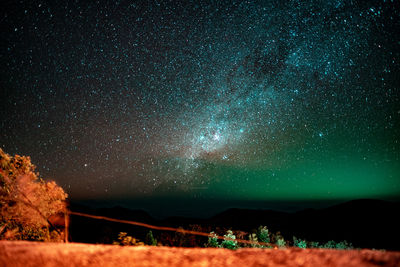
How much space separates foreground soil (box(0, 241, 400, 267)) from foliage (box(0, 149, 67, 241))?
6.17m

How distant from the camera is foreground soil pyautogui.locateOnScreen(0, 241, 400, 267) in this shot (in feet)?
5.20

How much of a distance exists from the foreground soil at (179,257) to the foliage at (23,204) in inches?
243

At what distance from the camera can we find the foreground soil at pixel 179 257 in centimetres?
158

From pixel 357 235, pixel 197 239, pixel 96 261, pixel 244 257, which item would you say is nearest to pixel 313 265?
pixel 244 257

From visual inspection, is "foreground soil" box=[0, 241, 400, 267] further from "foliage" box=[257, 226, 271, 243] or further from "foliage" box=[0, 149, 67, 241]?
"foliage" box=[257, 226, 271, 243]

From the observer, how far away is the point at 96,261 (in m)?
1.77

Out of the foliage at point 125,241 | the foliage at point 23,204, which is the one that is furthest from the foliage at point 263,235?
the foliage at point 23,204

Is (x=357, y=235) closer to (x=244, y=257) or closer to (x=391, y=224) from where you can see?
(x=391, y=224)

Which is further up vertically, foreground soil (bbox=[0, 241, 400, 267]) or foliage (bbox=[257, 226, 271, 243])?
foreground soil (bbox=[0, 241, 400, 267])

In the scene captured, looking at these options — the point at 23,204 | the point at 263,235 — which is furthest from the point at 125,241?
the point at 263,235

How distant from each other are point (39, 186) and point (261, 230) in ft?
34.5

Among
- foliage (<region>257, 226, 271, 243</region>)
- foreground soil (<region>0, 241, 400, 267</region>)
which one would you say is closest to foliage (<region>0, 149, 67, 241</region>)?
foreground soil (<region>0, 241, 400, 267</region>)

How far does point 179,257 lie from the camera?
1813 mm

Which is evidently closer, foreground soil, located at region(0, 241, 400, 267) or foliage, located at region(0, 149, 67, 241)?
foreground soil, located at region(0, 241, 400, 267)
